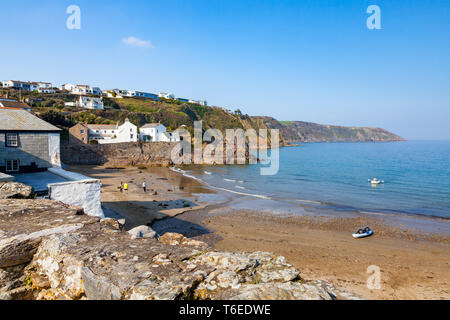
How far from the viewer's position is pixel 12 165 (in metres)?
17.2

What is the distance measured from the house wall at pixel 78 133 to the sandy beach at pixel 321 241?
35.2 metres

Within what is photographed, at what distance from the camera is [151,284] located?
3686 millimetres

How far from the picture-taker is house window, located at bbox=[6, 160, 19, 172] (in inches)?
670

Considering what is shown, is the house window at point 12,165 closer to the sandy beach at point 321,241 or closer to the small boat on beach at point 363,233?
the sandy beach at point 321,241

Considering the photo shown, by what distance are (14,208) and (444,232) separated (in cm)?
2813

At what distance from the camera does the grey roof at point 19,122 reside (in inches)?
693

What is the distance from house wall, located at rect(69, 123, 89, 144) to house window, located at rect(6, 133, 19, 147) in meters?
45.2

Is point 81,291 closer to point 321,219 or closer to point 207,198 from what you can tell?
point 321,219

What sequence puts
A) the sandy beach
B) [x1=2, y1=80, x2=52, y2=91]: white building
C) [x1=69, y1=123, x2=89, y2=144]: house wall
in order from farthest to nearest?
[x1=2, y1=80, x2=52, y2=91]: white building < [x1=69, y1=123, x2=89, y2=144]: house wall < the sandy beach

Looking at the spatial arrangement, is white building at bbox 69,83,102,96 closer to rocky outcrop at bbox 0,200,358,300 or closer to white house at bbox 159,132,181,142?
white house at bbox 159,132,181,142

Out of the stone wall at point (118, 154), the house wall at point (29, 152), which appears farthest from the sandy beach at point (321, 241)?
the stone wall at point (118, 154)

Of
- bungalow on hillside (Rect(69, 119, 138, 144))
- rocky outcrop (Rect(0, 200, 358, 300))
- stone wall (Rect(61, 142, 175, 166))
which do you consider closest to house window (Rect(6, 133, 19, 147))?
rocky outcrop (Rect(0, 200, 358, 300))

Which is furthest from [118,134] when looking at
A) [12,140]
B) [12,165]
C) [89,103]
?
[12,165]

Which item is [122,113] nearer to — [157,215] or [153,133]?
[153,133]
